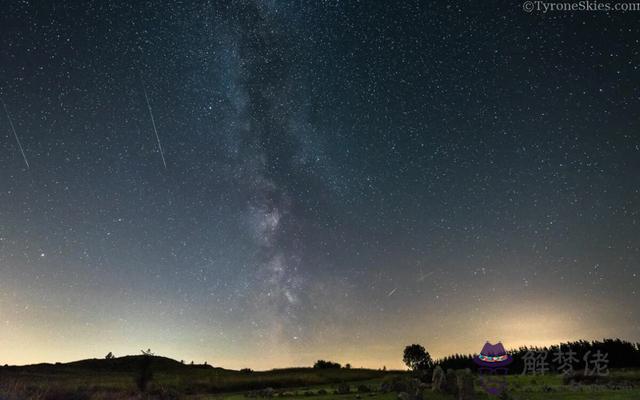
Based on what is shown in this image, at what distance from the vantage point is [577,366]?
66.1m

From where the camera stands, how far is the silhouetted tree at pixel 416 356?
122 m

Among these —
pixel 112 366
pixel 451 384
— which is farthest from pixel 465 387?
pixel 112 366

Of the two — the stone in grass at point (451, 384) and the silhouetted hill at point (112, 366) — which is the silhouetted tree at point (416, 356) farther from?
the stone in grass at point (451, 384)

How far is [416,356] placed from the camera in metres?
123

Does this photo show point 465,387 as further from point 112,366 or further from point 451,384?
point 112,366

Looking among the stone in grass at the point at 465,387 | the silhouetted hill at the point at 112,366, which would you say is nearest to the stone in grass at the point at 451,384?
the stone in grass at the point at 465,387

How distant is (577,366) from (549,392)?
4588 centimetres

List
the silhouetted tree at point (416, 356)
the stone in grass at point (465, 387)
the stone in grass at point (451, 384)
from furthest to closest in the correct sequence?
1. the silhouetted tree at point (416, 356)
2. the stone in grass at point (451, 384)
3. the stone in grass at point (465, 387)

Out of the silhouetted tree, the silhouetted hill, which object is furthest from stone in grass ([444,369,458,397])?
the silhouetted tree

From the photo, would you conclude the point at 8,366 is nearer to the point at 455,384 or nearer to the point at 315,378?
the point at 315,378

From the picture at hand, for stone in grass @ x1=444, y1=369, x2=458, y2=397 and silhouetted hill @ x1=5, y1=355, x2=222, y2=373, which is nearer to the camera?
stone in grass @ x1=444, y1=369, x2=458, y2=397

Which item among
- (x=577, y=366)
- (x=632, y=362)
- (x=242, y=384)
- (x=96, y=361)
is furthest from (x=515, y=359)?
(x=96, y=361)

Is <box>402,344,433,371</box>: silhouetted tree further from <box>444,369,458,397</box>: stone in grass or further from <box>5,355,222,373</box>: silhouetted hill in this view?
<box>444,369,458,397</box>: stone in grass

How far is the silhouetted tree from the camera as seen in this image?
122 m
